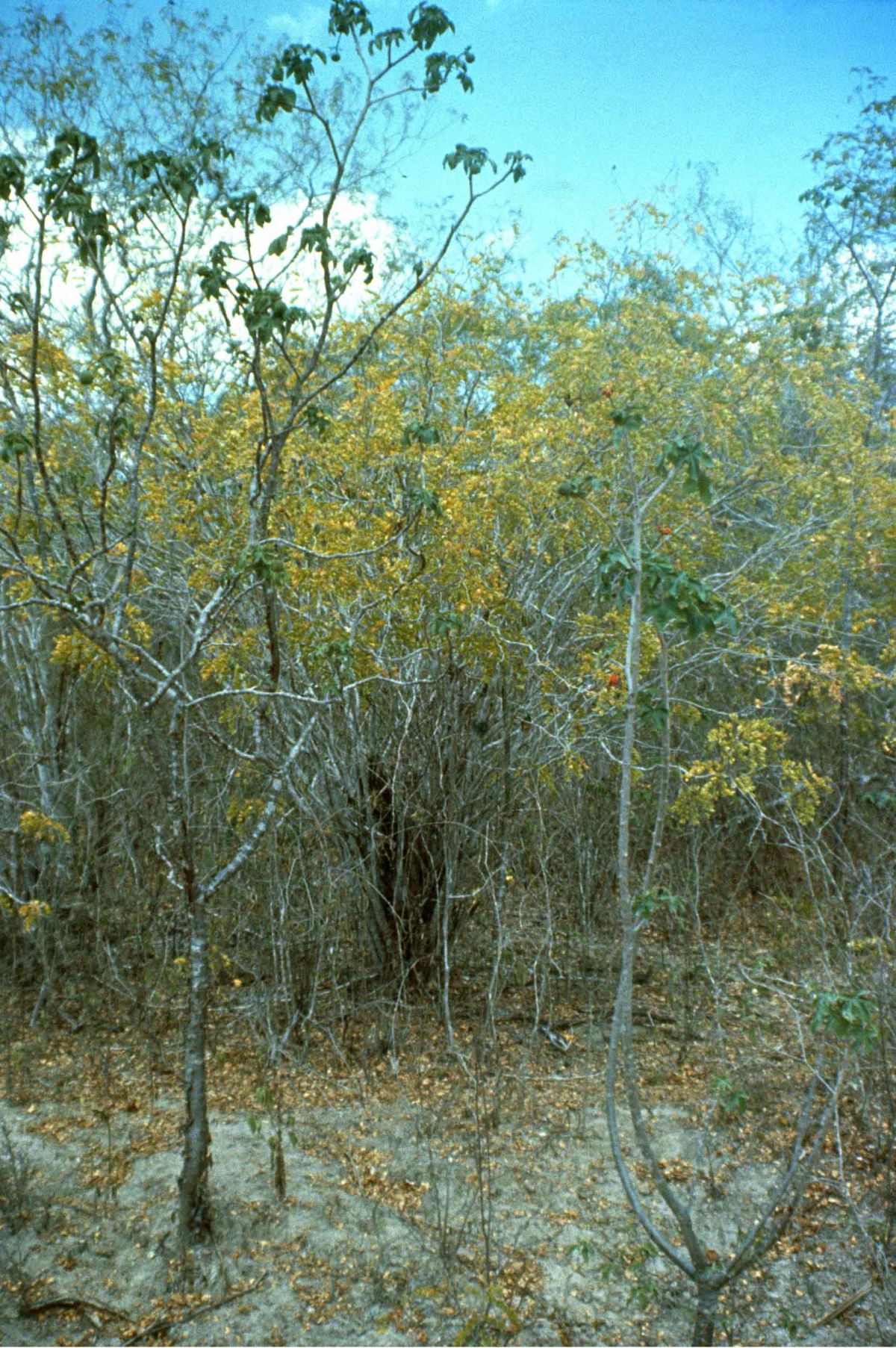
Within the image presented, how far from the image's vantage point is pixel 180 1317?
3316 millimetres

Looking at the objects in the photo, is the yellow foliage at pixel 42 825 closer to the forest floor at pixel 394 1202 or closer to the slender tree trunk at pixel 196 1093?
the forest floor at pixel 394 1202

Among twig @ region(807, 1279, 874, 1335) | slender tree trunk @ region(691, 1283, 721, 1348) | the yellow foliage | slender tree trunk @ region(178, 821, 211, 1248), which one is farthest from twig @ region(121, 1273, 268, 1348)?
the yellow foliage

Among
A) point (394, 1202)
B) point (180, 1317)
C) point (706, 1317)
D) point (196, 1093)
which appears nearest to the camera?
point (706, 1317)

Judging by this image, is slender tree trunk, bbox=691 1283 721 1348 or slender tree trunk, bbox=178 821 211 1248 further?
slender tree trunk, bbox=178 821 211 1248

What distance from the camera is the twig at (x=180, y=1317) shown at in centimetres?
321

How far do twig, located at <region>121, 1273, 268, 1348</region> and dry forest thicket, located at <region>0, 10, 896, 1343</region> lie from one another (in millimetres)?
22

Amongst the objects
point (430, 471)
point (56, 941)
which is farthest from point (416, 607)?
point (56, 941)

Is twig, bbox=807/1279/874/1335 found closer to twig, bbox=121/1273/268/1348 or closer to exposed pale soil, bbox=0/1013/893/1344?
exposed pale soil, bbox=0/1013/893/1344

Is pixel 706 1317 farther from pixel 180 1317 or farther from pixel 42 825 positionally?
pixel 42 825

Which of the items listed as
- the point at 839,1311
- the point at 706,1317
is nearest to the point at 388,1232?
the point at 706,1317

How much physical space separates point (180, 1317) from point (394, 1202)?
38.5 inches

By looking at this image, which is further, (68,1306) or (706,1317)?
(68,1306)

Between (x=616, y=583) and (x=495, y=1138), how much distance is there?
2.79 m

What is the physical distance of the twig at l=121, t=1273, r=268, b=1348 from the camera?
10.5 feet
